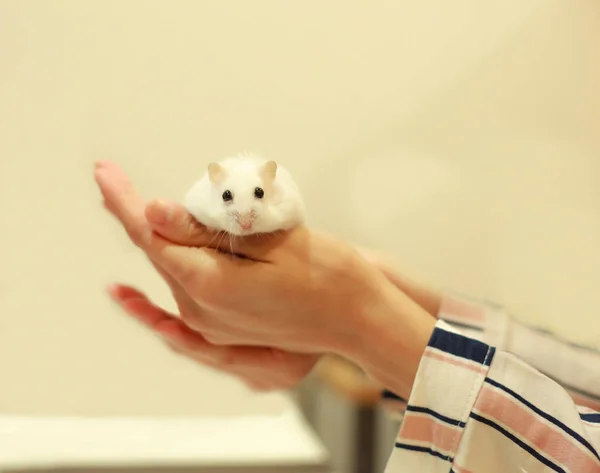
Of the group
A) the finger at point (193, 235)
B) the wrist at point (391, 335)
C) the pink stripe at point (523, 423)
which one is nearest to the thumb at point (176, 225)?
the finger at point (193, 235)

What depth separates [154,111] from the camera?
31.7 inches

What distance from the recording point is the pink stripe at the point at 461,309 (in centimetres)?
70

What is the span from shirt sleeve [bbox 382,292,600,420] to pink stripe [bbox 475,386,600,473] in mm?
110

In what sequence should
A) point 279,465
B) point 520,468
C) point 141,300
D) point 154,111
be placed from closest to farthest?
point 520,468
point 141,300
point 154,111
point 279,465

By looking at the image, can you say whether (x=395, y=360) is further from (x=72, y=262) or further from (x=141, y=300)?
(x=72, y=262)

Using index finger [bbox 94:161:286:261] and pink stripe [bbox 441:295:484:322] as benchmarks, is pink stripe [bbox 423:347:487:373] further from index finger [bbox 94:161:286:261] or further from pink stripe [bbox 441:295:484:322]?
pink stripe [bbox 441:295:484:322]

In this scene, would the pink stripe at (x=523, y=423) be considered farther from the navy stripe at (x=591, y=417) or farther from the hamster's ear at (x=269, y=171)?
the hamster's ear at (x=269, y=171)

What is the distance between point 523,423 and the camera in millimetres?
425

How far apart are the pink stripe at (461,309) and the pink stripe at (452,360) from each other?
262mm

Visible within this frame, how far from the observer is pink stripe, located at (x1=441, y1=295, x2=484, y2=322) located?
0.70 metres

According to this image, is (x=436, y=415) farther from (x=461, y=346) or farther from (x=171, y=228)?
(x=171, y=228)

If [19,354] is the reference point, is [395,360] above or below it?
above

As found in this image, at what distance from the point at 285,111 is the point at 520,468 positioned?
0.55 m

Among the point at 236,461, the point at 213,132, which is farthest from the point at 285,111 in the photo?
the point at 236,461
